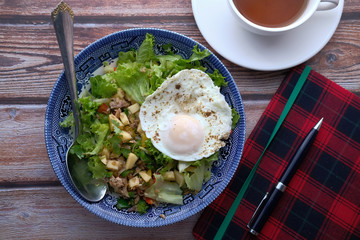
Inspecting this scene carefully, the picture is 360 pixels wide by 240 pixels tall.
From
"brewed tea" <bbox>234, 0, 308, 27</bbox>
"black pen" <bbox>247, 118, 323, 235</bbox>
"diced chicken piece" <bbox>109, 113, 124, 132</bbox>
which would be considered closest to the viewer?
"diced chicken piece" <bbox>109, 113, 124, 132</bbox>

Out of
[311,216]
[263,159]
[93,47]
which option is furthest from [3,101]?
[311,216]

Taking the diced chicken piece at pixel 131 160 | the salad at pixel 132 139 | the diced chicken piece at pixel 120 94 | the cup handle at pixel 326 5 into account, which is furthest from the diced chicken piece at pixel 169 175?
the cup handle at pixel 326 5

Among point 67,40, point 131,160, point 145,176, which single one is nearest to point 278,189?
point 145,176

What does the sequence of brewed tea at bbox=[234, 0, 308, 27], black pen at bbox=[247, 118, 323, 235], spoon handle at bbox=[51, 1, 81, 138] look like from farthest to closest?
black pen at bbox=[247, 118, 323, 235], brewed tea at bbox=[234, 0, 308, 27], spoon handle at bbox=[51, 1, 81, 138]

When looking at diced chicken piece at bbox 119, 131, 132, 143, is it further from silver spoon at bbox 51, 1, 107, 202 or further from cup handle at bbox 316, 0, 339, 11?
cup handle at bbox 316, 0, 339, 11

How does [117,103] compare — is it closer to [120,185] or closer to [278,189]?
[120,185]

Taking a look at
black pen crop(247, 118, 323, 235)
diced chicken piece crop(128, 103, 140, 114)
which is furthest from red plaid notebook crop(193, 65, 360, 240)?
diced chicken piece crop(128, 103, 140, 114)

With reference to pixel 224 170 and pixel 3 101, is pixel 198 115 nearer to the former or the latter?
pixel 224 170

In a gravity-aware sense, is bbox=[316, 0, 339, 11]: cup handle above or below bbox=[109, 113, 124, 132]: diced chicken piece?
above
